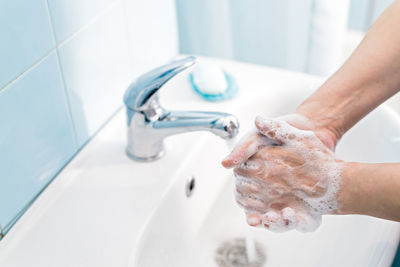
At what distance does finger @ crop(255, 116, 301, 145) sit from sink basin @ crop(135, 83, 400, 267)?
169mm

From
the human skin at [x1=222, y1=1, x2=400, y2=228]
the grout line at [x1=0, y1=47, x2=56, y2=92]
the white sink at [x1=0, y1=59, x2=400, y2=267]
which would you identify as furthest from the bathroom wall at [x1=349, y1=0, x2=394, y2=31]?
the grout line at [x1=0, y1=47, x2=56, y2=92]

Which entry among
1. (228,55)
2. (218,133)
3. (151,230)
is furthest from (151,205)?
(228,55)

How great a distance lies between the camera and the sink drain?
2.53 ft

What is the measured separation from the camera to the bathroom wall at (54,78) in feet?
2.00

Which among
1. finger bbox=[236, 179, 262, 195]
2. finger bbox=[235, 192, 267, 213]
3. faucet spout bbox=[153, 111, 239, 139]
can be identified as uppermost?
faucet spout bbox=[153, 111, 239, 139]

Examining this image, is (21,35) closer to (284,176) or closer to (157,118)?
(157,118)

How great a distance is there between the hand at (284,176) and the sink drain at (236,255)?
12 centimetres

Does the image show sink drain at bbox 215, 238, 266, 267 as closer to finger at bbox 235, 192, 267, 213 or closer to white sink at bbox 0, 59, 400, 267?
white sink at bbox 0, 59, 400, 267

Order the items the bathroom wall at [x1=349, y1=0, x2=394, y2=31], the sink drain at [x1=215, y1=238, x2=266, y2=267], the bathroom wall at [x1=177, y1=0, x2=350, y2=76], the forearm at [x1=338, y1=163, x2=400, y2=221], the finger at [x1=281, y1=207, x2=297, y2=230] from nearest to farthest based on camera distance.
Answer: the forearm at [x1=338, y1=163, x2=400, y2=221]
the finger at [x1=281, y1=207, x2=297, y2=230]
the sink drain at [x1=215, y1=238, x2=266, y2=267]
the bathroom wall at [x1=177, y1=0, x2=350, y2=76]
the bathroom wall at [x1=349, y1=0, x2=394, y2=31]

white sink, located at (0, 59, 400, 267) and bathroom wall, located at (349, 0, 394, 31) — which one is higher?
white sink, located at (0, 59, 400, 267)

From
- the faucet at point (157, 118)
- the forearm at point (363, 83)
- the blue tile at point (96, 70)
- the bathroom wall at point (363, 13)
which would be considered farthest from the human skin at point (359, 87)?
the bathroom wall at point (363, 13)

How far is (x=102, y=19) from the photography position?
2.56ft

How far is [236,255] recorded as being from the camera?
789 mm

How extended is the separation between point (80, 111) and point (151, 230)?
0.76 feet
